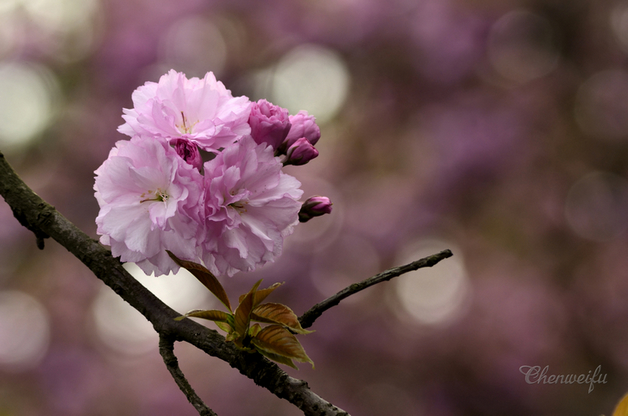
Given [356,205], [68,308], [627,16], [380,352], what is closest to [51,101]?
[68,308]

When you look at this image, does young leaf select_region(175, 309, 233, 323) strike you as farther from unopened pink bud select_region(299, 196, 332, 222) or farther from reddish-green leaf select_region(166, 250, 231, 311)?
unopened pink bud select_region(299, 196, 332, 222)

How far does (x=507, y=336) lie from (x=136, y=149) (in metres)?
2.57

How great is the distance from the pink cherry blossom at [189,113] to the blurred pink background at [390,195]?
7.33ft

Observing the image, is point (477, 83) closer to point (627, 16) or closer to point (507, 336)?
point (627, 16)

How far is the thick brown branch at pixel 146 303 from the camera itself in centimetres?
54

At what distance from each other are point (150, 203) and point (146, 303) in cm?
12

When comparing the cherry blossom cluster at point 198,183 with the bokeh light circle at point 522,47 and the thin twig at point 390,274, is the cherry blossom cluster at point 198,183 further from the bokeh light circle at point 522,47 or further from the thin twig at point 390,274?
the bokeh light circle at point 522,47

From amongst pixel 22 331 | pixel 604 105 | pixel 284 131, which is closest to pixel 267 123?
pixel 284 131

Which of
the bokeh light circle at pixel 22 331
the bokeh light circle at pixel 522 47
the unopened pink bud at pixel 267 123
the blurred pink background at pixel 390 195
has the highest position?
the bokeh light circle at pixel 522 47

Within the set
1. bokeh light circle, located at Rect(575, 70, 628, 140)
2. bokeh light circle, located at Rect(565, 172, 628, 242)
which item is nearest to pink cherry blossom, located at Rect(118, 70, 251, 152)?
bokeh light circle, located at Rect(565, 172, 628, 242)

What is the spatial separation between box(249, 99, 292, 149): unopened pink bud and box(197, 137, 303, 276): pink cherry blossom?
0.05 feet

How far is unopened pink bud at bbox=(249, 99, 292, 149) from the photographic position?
0.57 meters

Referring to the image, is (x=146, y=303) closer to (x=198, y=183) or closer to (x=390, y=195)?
(x=198, y=183)
